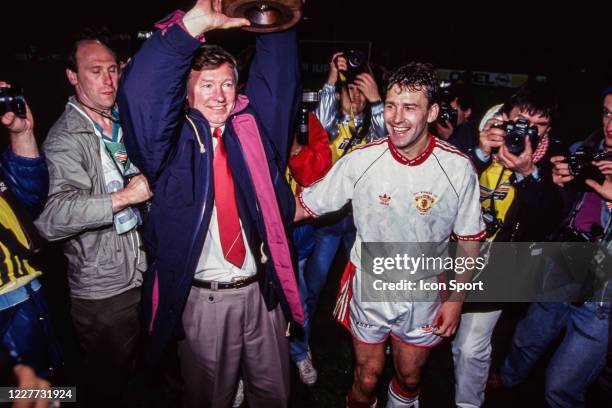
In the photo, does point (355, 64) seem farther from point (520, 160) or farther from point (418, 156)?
point (520, 160)

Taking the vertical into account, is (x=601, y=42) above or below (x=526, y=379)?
above

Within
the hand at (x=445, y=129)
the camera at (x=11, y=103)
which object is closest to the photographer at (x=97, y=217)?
the camera at (x=11, y=103)

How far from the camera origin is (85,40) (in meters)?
2.68

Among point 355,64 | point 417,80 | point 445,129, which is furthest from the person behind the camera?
point 445,129

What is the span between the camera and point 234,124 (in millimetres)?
2197

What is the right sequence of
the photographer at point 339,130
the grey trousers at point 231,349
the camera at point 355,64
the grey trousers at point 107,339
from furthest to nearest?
the camera at point 355,64 < the photographer at point 339,130 < the grey trousers at point 107,339 < the grey trousers at point 231,349

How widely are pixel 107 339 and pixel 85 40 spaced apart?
1961 mm

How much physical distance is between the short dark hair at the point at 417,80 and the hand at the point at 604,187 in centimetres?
111

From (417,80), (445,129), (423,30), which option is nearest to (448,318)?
(417,80)

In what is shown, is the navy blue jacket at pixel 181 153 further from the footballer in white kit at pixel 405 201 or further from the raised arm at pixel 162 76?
the footballer in white kit at pixel 405 201

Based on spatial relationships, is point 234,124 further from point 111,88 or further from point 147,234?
point 111,88

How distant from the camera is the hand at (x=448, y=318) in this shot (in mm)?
2496

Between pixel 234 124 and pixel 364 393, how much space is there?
195 centimetres

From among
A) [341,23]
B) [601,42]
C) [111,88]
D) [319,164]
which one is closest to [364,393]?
[319,164]
